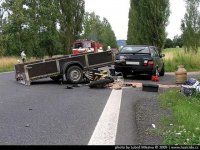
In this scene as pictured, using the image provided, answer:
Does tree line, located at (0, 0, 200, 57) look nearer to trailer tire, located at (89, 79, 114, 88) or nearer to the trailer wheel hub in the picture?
the trailer wheel hub

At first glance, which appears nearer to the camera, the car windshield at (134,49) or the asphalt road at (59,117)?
the asphalt road at (59,117)

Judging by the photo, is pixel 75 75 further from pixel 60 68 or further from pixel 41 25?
pixel 41 25

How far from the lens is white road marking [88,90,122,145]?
6.46 meters

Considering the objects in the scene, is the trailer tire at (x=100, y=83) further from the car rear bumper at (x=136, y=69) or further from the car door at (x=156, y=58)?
the car door at (x=156, y=58)

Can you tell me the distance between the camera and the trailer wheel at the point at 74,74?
17.0 meters

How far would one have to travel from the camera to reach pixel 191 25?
6694 centimetres

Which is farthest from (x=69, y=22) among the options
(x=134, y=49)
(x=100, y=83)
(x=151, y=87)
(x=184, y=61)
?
(x=151, y=87)

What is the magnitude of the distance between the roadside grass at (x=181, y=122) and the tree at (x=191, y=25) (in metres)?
50.5

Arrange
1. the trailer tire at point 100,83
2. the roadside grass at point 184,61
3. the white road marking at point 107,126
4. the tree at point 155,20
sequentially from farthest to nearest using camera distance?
the tree at point 155,20
the roadside grass at point 184,61
the trailer tire at point 100,83
the white road marking at point 107,126

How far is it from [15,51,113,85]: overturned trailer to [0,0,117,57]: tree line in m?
32.2

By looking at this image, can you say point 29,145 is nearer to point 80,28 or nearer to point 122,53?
point 122,53

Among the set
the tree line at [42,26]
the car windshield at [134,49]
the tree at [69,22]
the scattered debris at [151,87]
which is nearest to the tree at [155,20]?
the tree line at [42,26]

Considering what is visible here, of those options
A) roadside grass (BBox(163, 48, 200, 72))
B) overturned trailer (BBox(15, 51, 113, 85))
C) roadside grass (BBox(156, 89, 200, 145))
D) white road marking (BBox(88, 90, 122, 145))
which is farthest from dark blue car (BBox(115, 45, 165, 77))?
white road marking (BBox(88, 90, 122, 145))

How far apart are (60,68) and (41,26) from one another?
123 ft
